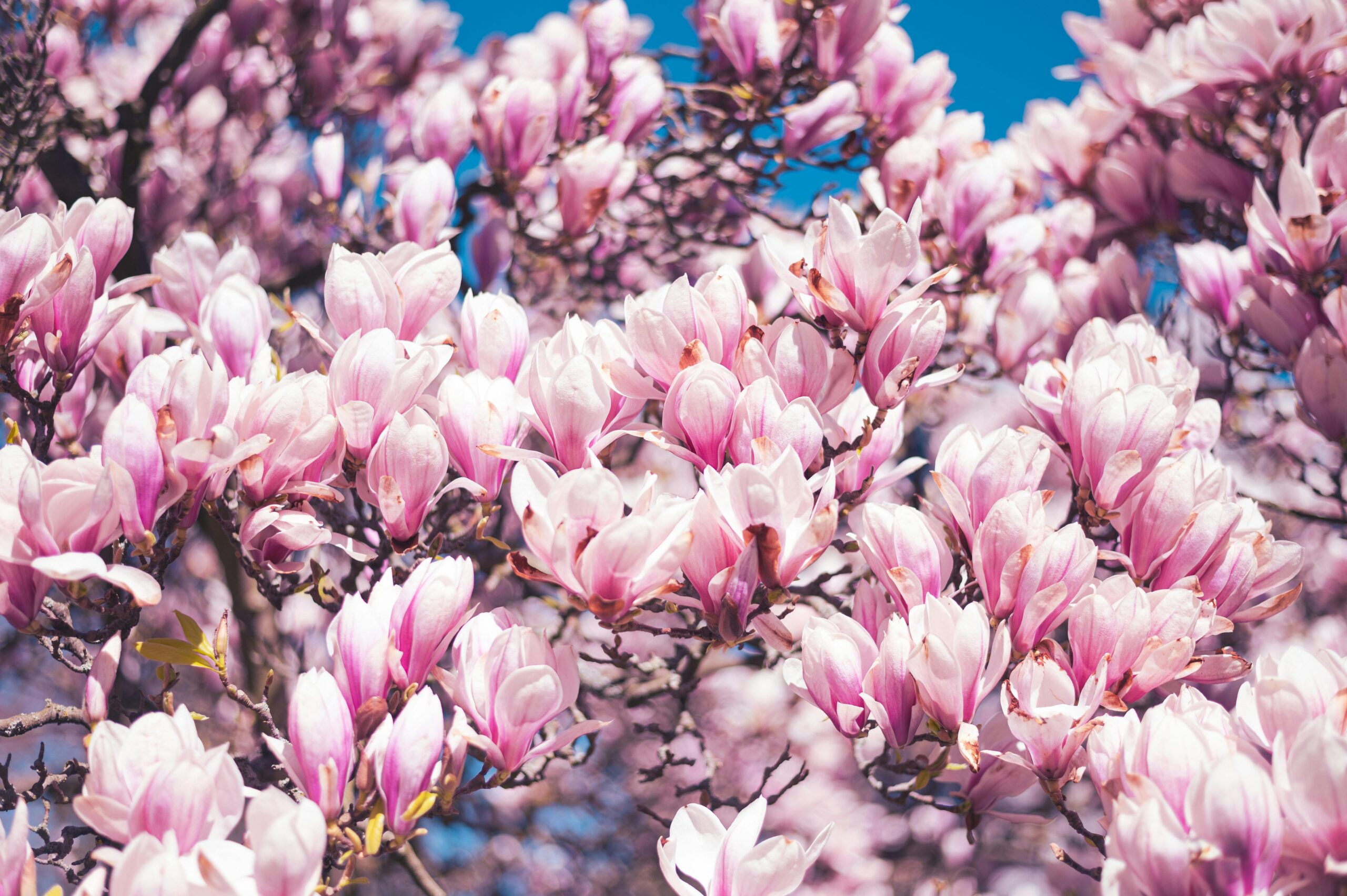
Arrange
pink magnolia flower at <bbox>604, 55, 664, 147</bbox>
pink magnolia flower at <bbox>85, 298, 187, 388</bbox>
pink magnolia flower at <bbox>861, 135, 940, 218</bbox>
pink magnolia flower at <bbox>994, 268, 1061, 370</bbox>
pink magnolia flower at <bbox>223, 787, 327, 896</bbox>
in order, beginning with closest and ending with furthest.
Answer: pink magnolia flower at <bbox>223, 787, 327, 896</bbox> < pink magnolia flower at <bbox>85, 298, 187, 388</bbox> < pink magnolia flower at <bbox>994, 268, 1061, 370</bbox> < pink magnolia flower at <bbox>861, 135, 940, 218</bbox> < pink magnolia flower at <bbox>604, 55, 664, 147</bbox>

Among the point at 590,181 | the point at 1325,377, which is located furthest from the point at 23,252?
the point at 1325,377

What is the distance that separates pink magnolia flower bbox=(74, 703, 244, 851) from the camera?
93cm

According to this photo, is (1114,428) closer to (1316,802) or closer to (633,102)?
(1316,802)

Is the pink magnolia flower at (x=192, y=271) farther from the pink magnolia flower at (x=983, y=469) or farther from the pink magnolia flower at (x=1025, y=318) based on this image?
the pink magnolia flower at (x=1025, y=318)

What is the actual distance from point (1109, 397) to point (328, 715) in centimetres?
115

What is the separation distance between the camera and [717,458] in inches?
49.3

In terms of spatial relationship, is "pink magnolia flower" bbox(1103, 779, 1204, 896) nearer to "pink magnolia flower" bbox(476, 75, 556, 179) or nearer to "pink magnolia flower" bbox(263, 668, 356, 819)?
"pink magnolia flower" bbox(263, 668, 356, 819)

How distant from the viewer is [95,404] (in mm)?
1701

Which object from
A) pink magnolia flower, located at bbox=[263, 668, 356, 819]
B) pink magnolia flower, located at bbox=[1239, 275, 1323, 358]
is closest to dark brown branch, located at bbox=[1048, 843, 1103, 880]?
pink magnolia flower, located at bbox=[263, 668, 356, 819]

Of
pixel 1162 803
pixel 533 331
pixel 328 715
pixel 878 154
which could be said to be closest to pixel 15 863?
pixel 328 715

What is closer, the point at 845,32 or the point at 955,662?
the point at 955,662

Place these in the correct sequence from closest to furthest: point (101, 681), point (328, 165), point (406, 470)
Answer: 1. point (101, 681)
2. point (406, 470)
3. point (328, 165)

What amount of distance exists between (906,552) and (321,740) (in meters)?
0.78

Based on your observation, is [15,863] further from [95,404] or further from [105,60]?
[105,60]
